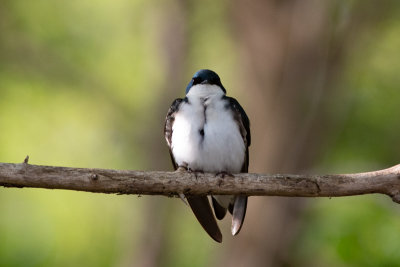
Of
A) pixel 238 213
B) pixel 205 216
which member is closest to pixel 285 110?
pixel 238 213

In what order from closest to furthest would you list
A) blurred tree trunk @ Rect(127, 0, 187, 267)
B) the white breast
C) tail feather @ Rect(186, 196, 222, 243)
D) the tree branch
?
the tree branch → the white breast → tail feather @ Rect(186, 196, 222, 243) → blurred tree trunk @ Rect(127, 0, 187, 267)

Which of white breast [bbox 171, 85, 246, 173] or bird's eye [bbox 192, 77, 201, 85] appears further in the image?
bird's eye [bbox 192, 77, 201, 85]

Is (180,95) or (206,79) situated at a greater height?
(180,95)

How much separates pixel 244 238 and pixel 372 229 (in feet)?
6.30

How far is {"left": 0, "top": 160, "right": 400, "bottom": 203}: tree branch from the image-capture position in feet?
13.7

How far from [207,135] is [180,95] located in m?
4.52

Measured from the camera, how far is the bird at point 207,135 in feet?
17.4

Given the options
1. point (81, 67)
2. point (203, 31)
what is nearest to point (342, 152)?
point (203, 31)

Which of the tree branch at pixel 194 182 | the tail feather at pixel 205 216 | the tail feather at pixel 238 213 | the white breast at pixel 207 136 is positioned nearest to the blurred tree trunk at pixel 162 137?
the tail feather at pixel 238 213

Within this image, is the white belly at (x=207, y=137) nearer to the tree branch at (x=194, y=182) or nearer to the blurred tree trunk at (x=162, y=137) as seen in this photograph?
the tree branch at (x=194, y=182)

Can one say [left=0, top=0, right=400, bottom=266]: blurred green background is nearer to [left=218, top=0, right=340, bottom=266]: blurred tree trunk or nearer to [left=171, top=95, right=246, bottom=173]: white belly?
[left=218, top=0, right=340, bottom=266]: blurred tree trunk

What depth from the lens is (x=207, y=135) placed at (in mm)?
5301

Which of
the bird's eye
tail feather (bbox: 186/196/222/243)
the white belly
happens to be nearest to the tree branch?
the white belly

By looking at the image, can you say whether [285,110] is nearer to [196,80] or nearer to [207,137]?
[196,80]
